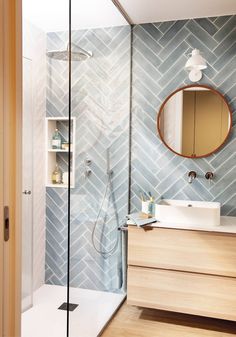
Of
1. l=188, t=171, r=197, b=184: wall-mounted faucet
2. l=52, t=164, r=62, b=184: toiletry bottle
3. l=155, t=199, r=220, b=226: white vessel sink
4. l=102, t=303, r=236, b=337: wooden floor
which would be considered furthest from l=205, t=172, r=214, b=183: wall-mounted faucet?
l=52, t=164, r=62, b=184: toiletry bottle

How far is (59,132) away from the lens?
3002 millimetres

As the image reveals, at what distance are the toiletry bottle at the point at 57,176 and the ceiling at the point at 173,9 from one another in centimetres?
146

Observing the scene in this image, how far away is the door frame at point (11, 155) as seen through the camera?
129 cm

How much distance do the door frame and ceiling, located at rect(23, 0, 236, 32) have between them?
3.95ft

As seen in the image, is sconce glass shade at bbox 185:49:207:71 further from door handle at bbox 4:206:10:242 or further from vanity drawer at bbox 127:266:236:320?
door handle at bbox 4:206:10:242

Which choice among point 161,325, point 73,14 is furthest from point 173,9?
point 161,325

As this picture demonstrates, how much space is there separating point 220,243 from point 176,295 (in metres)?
0.52

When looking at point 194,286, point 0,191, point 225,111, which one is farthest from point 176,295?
point 0,191

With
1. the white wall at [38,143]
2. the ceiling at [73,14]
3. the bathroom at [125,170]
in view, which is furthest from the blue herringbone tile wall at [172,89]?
the white wall at [38,143]

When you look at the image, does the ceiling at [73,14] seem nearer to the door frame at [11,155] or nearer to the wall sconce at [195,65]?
the wall sconce at [195,65]

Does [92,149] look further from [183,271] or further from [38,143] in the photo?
[183,271]

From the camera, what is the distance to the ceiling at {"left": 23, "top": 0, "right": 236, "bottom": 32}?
2.54 m

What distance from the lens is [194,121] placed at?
2.99 meters

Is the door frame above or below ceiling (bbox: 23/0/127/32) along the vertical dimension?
below
